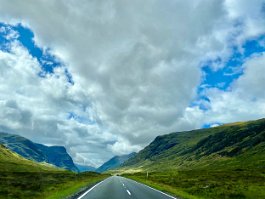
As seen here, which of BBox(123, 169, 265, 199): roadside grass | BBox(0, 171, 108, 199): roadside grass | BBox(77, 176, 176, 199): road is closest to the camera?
BBox(77, 176, 176, 199): road

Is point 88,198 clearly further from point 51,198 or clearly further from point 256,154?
point 256,154

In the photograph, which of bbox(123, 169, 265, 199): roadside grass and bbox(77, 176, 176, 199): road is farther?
bbox(123, 169, 265, 199): roadside grass

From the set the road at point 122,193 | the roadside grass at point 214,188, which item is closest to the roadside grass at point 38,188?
the road at point 122,193

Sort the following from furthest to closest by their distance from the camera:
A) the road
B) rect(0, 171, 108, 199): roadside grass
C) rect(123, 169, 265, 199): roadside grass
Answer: rect(123, 169, 265, 199): roadside grass < rect(0, 171, 108, 199): roadside grass < the road

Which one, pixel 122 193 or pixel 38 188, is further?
pixel 38 188

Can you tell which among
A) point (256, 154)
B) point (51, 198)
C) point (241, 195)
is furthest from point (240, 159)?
point (51, 198)

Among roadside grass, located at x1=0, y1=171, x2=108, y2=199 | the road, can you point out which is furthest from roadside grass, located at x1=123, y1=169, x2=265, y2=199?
roadside grass, located at x1=0, y1=171, x2=108, y2=199

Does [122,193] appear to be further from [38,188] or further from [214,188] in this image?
[214,188]

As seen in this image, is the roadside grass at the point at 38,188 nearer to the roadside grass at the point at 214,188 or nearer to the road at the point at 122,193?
the road at the point at 122,193

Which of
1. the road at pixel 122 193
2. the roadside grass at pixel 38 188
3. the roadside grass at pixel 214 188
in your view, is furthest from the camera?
the roadside grass at pixel 214 188

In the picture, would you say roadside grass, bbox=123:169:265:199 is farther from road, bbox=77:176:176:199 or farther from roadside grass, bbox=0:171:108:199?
roadside grass, bbox=0:171:108:199

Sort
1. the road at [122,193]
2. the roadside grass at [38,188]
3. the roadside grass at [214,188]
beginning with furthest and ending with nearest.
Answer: the roadside grass at [214,188]
the roadside grass at [38,188]
the road at [122,193]

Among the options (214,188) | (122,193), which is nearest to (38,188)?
(122,193)

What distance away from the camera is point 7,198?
84.4ft
